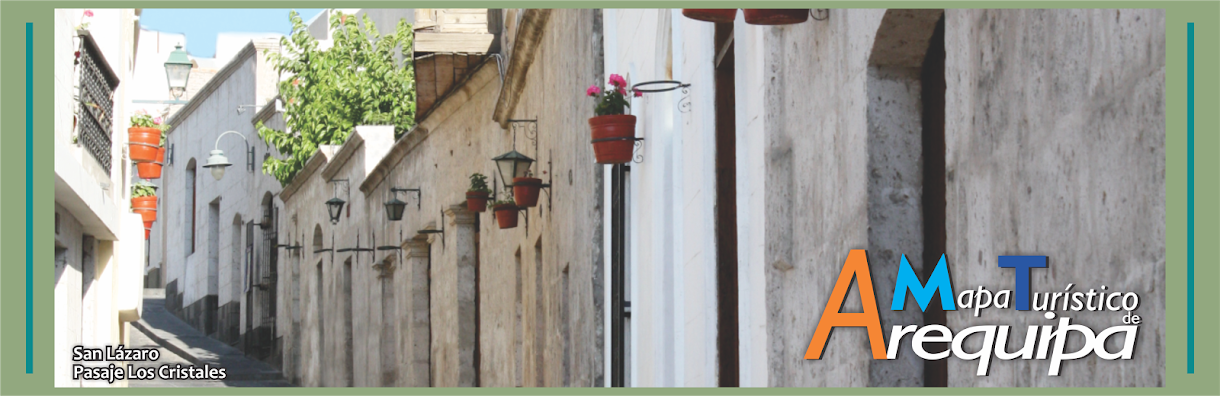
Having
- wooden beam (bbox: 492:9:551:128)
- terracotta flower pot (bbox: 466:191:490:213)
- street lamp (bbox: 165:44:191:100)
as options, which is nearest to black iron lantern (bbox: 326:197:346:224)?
street lamp (bbox: 165:44:191:100)

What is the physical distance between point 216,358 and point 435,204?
12335 millimetres

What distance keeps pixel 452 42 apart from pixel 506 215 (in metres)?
4.24

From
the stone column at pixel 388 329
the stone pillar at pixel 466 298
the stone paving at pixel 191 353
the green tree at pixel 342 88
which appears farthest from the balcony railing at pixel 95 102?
the green tree at pixel 342 88

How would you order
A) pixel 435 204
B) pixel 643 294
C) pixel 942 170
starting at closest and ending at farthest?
pixel 942 170 < pixel 643 294 < pixel 435 204

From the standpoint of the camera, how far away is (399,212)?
Answer: 19.0 metres

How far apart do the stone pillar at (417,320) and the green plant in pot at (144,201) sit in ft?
11.2

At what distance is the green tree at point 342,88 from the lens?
26.3 meters

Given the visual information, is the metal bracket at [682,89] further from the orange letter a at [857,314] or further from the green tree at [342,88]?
the green tree at [342,88]

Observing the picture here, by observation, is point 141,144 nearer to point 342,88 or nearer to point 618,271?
point 618,271

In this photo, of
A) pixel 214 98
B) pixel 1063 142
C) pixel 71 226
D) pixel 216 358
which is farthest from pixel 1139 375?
pixel 214 98

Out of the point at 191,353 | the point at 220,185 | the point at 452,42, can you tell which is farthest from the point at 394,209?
the point at 220,185

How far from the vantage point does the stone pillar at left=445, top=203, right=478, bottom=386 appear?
698 inches

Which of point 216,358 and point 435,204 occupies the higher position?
point 435,204
